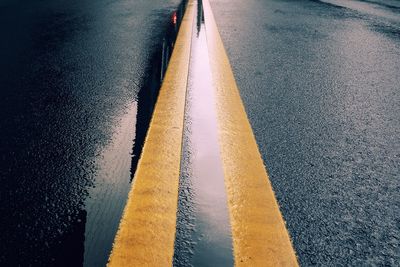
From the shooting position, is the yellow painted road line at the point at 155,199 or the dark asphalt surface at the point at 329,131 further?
the dark asphalt surface at the point at 329,131

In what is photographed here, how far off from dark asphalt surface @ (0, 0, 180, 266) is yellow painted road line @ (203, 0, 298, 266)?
48cm

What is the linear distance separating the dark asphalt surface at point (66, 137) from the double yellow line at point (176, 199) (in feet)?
0.28

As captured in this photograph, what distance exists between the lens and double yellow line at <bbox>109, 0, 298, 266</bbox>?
1.31 meters

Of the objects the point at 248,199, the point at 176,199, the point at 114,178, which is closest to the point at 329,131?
the point at 248,199

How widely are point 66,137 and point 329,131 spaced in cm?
155

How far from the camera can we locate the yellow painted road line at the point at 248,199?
4.33ft

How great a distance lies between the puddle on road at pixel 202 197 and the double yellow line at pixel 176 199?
0.10 feet

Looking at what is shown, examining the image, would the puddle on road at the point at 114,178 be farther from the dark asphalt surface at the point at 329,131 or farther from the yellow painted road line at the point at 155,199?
the dark asphalt surface at the point at 329,131

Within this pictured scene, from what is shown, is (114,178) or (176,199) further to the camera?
(114,178)

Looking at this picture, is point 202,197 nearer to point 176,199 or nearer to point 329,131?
point 176,199

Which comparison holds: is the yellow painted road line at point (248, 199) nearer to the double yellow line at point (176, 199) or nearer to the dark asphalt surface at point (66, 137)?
the double yellow line at point (176, 199)

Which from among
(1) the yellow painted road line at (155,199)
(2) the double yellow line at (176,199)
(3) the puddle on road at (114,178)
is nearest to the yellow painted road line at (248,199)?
(2) the double yellow line at (176,199)

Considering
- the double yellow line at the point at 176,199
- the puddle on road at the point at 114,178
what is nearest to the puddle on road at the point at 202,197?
the double yellow line at the point at 176,199

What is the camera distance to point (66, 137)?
2.09 m
